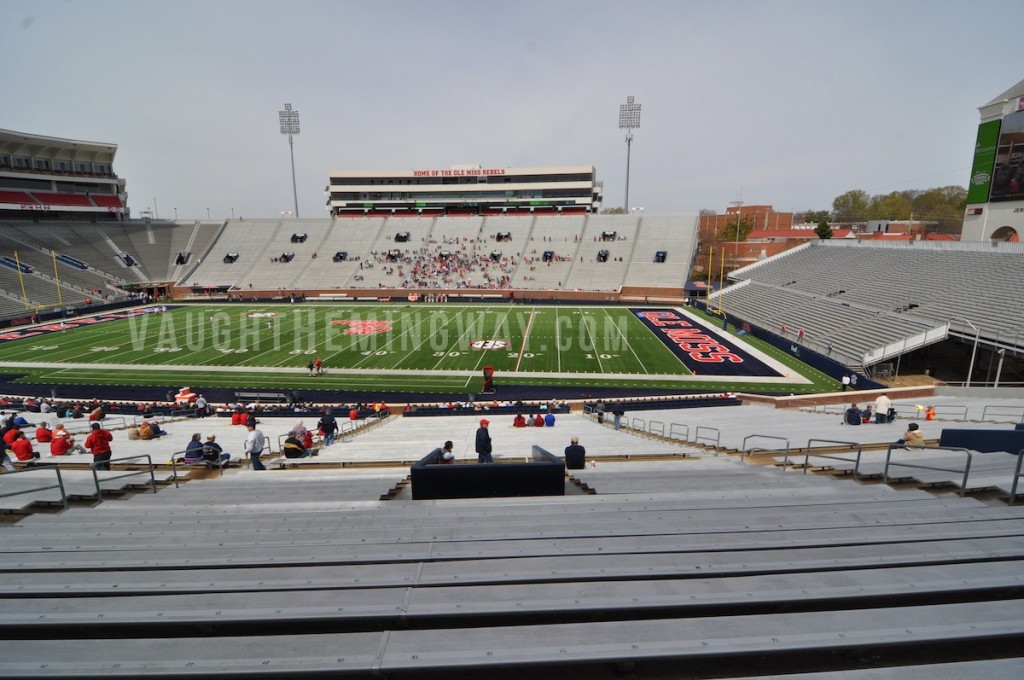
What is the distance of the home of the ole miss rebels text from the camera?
26.7 meters

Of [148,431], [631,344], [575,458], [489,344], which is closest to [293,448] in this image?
[575,458]

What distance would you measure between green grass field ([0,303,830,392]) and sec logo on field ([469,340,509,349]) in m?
0.13

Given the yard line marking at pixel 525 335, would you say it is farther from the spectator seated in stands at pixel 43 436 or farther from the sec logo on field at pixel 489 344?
the spectator seated in stands at pixel 43 436

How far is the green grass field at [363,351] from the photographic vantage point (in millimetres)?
25438

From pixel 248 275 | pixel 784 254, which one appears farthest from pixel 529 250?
pixel 248 275

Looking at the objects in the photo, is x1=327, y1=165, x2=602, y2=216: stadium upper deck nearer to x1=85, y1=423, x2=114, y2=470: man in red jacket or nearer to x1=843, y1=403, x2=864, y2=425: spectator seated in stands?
x1=843, y1=403, x2=864, y2=425: spectator seated in stands

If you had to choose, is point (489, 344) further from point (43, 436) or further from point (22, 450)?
point (22, 450)

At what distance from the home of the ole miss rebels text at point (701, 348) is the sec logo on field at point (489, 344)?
424 inches

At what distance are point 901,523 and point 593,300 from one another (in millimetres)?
46796

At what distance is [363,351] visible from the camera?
101 ft

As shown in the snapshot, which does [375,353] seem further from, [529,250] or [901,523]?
[529,250]

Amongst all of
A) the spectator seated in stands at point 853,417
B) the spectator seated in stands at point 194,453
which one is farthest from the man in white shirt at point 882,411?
the spectator seated in stands at point 194,453

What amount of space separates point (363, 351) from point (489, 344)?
7962 millimetres

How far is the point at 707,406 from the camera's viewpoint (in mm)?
20344
